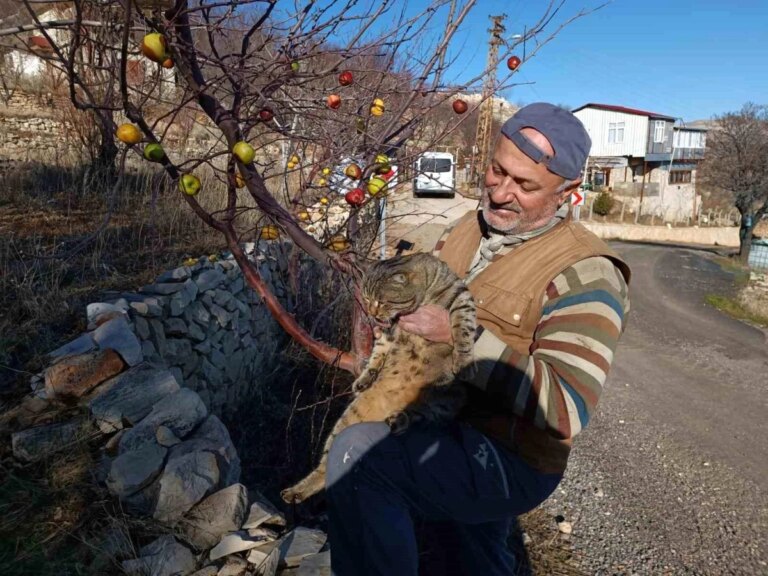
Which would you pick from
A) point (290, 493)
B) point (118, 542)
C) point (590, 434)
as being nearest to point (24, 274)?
point (118, 542)

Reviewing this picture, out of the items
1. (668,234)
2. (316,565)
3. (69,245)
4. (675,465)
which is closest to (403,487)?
(316,565)

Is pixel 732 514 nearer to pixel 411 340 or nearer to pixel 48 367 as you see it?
pixel 411 340

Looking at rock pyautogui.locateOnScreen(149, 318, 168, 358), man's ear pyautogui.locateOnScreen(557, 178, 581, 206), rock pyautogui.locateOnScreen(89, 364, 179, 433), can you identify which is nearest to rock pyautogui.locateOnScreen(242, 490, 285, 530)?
rock pyautogui.locateOnScreen(89, 364, 179, 433)

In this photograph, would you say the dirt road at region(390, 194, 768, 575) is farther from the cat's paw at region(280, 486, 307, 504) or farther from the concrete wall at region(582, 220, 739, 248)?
the concrete wall at region(582, 220, 739, 248)

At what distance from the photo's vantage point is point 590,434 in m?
5.74

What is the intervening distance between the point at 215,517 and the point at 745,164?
2686 cm

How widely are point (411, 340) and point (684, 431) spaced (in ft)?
17.7

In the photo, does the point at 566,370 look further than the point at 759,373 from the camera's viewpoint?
No

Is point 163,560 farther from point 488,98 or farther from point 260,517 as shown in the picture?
point 488,98

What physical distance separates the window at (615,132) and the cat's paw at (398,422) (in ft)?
142

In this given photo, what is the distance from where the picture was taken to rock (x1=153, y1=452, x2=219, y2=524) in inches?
95.9

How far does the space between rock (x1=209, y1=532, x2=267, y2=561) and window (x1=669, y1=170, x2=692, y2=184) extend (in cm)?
4675

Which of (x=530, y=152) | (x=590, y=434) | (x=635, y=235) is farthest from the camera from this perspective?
(x=635, y=235)

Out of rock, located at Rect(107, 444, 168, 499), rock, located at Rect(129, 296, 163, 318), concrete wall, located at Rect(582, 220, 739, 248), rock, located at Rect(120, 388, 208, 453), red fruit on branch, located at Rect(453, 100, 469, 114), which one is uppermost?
red fruit on branch, located at Rect(453, 100, 469, 114)
